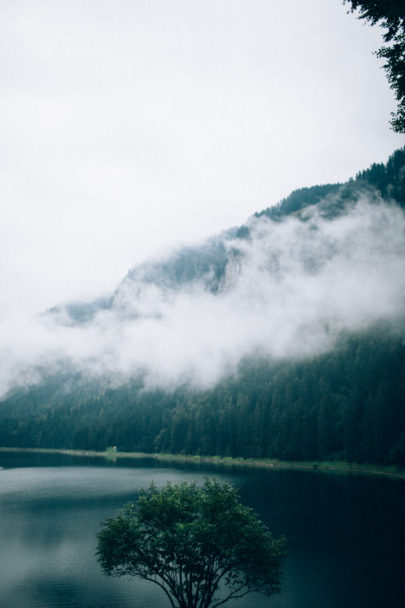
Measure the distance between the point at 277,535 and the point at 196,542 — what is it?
101 ft

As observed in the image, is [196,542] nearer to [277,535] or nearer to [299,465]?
[277,535]

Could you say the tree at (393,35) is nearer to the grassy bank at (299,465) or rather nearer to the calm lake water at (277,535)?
the calm lake water at (277,535)

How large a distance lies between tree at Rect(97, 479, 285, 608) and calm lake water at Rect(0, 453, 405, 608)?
37.1ft

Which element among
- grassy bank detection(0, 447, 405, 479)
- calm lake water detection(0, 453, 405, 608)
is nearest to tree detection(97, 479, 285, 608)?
calm lake water detection(0, 453, 405, 608)

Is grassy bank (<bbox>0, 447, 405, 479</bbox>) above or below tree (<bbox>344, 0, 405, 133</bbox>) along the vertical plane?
below

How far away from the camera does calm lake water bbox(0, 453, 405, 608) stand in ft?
99.7

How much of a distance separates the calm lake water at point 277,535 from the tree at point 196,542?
37.1 feet

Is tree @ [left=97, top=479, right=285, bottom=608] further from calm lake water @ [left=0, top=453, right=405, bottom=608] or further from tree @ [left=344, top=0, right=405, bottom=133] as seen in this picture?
tree @ [left=344, top=0, right=405, bottom=133]

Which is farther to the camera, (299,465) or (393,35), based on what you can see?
(299,465)

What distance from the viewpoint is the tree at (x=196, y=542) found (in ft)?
67.4

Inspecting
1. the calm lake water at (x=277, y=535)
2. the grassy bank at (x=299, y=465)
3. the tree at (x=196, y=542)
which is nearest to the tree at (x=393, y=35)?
the tree at (x=196, y=542)

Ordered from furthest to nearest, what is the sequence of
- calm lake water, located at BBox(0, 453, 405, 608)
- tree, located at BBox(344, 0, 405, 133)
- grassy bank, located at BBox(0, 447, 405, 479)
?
grassy bank, located at BBox(0, 447, 405, 479) < calm lake water, located at BBox(0, 453, 405, 608) < tree, located at BBox(344, 0, 405, 133)

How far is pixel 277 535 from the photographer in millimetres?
45531

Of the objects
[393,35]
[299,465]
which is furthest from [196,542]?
[299,465]
